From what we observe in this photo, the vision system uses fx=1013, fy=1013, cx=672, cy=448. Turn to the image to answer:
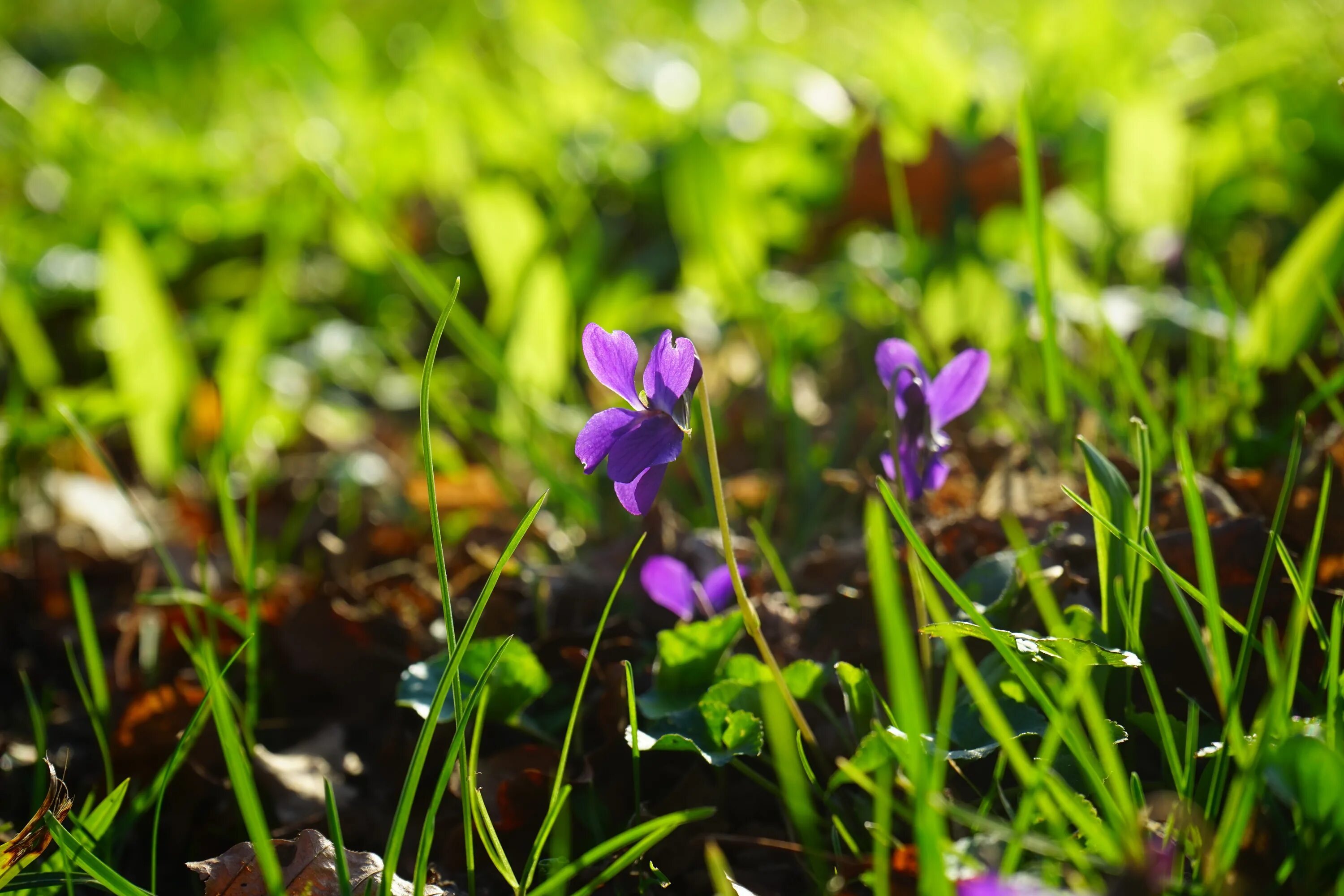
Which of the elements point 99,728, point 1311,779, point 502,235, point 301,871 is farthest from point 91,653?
point 502,235

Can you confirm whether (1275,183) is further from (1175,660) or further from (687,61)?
(1175,660)

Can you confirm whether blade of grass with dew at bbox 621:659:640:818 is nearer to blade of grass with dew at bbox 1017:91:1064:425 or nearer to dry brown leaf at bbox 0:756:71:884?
dry brown leaf at bbox 0:756:71:884

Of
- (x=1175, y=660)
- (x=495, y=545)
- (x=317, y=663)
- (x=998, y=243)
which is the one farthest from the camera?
(x=998, y=243)

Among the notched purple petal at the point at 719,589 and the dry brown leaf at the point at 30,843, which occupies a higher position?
the notched purple petal at the point at 719,589

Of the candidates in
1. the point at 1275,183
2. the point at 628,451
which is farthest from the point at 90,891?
the point at 1275,183

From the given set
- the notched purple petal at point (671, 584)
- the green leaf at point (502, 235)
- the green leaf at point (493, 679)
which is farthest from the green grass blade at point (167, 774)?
the green leaf at point (502, 235)

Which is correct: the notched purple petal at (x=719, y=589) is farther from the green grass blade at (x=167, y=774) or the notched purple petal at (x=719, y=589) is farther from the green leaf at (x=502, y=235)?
the green leaf at (x=502, y=235)

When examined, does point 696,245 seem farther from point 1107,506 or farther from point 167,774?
point 167,774
